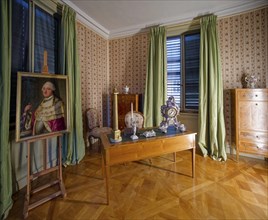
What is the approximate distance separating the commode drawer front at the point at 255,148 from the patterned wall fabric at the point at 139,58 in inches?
18.5

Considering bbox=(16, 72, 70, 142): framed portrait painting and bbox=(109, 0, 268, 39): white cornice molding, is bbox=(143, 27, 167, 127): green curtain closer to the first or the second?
bbox=(109, 0, 268, 39): white cornice molding

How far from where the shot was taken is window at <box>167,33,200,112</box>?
3928 millimetres

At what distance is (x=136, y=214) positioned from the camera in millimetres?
1795

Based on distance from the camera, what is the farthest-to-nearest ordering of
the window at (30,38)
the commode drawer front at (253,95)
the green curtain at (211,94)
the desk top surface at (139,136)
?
the green curtain at (211,94) → the commode drawer front at (253,95) → the window at (30,38) → the desk top surface at (139,136)

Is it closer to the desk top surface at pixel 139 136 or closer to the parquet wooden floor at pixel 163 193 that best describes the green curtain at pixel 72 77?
the parquet wooden floor at pixel 163 193

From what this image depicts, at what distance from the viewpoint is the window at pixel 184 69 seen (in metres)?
3.93

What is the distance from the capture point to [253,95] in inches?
117

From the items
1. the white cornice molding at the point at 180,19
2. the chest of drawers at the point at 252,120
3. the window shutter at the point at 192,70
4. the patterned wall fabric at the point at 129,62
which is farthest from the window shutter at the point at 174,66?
the chest of drawers at the point at 252,120

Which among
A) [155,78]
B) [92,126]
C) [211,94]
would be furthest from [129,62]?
[211,94]

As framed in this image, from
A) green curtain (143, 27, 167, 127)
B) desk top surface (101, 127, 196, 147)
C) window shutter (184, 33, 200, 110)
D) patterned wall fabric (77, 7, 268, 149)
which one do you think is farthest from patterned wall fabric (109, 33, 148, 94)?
desk top surface (101, 127, 196, 147)

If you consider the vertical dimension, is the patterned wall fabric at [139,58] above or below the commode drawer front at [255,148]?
above

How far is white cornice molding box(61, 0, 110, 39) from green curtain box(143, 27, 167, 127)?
1371mm

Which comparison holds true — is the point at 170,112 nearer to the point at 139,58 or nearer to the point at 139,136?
the point at 139,136

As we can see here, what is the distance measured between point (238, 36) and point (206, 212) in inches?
135
